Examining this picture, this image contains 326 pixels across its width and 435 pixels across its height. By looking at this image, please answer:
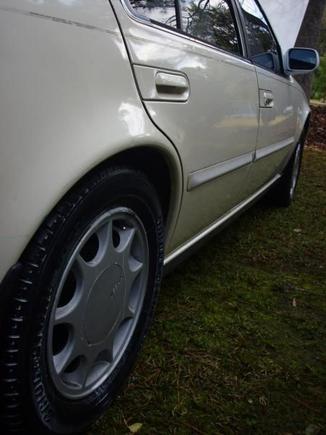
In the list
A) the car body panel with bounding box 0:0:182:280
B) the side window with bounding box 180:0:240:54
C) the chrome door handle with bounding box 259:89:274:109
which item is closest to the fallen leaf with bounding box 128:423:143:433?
the car body panel with bounding box 0:0:182:280

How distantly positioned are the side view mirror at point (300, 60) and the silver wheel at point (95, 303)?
7.54 ft

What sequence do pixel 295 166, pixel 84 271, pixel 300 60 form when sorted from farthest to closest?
pixel 295 166, pixel 300 60, pixel 84 271

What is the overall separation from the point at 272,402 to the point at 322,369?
0.33 meters

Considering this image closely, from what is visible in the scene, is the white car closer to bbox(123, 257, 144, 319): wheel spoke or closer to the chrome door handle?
bbox(123, 257, 144, 319): wheel spoke

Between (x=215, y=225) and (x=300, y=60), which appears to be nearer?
(x=215, y=225)

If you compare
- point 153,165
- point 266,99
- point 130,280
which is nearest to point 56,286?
point 130,280

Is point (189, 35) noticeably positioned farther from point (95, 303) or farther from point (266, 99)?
point (95, 303)

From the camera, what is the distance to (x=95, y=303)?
1.31 meters

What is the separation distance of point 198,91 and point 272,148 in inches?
55.5

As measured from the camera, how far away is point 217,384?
167cm

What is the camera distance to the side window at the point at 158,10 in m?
1.40

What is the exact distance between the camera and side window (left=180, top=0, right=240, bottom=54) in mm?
1791

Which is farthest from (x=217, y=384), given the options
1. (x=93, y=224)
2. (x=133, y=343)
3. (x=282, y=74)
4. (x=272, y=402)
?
(x=282, y=74)

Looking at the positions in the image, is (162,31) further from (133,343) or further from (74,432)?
(74,432)
